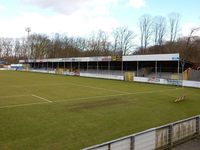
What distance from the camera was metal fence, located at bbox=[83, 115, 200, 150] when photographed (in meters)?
7.21

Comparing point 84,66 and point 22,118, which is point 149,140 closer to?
point 22,118

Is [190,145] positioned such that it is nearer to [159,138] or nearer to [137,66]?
[159,138]

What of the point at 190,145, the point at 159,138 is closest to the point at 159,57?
the point at 190,145

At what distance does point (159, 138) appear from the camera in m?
8.61

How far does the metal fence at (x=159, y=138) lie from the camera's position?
7213mm

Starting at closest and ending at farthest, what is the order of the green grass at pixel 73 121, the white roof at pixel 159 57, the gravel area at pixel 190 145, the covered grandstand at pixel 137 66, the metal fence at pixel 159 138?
the metal fence at pixel 159 138
the gravel area at pixel 190 145
the green grass at pixel 73 121
the white roof at pixel 159 57
the covered grandstand at pixel 137 66

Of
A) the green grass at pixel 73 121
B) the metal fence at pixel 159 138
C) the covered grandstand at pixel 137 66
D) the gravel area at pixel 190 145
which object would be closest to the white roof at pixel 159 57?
the covered grandstand at pixel 137 66

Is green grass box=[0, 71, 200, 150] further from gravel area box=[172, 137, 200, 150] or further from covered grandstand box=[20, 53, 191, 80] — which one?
covered grandstand box=[20, 53, 191, 80]

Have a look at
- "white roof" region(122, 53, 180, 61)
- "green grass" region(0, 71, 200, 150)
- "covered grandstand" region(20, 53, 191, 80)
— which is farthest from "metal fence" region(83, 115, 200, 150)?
"white roof" region(122, 53, 180, 61)

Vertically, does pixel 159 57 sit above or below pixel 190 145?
above

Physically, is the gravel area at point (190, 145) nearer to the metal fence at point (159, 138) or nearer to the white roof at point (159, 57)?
the metal fence at point (159, 138)

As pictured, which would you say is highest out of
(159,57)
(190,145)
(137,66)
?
(159,57)

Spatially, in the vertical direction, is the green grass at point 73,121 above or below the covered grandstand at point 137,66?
below

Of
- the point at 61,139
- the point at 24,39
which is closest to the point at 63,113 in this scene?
the point at 61,139
